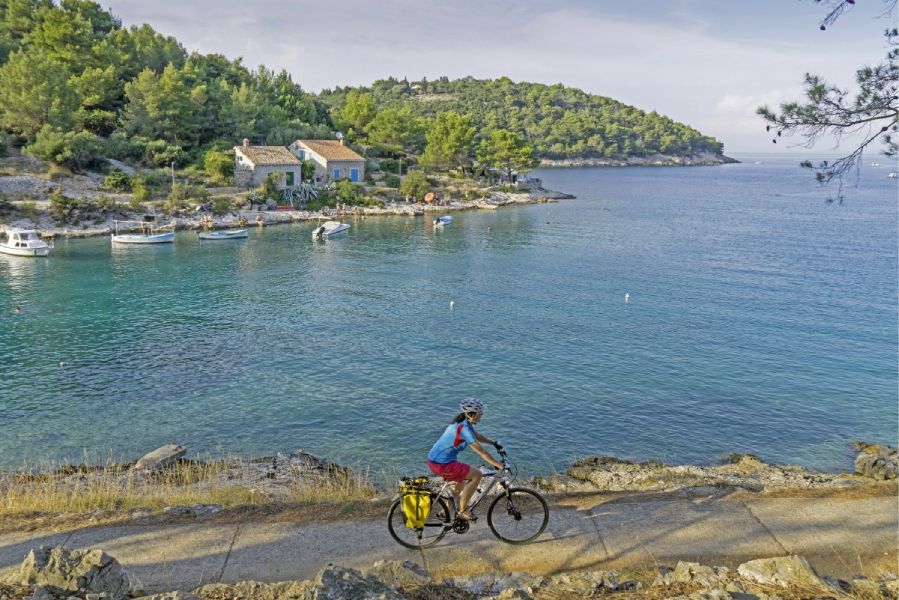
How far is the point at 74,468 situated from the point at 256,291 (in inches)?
1039

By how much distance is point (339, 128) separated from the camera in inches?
4604

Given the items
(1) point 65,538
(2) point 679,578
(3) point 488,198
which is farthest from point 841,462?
(3) point 488,198

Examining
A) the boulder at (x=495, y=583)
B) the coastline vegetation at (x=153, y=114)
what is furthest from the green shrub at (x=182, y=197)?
the boulder at (x=495, y=583)

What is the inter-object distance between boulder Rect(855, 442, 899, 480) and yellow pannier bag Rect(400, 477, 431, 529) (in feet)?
55.8

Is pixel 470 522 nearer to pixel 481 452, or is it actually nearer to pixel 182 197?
pixel 481 452

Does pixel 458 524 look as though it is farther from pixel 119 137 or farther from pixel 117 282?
pixel 119 137

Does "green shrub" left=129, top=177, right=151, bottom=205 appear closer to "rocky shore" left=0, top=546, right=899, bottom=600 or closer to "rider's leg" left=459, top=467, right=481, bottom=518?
"rocky shore" left=0, top=546, right=899, bottom=600

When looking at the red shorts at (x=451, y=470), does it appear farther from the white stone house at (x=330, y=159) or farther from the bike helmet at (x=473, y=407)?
the white stone house at (x=330, y=159)

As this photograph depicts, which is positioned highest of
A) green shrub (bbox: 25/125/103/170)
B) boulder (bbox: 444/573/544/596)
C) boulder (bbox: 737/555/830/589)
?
green shrub (bbox: 25/125/103/170)

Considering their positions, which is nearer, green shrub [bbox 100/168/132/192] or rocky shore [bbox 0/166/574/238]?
rocky shore [bbox 0/166/574/238]

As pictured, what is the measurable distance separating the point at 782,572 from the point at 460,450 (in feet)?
15.5

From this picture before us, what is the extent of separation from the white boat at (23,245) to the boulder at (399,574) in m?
55.5

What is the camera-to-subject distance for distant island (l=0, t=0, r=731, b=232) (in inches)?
2842

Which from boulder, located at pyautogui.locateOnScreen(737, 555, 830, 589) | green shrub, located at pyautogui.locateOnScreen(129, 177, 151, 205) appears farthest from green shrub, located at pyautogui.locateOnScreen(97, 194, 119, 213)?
boulder, located at pyautogui.locateOnScreen(737, 555, 830, 589)
